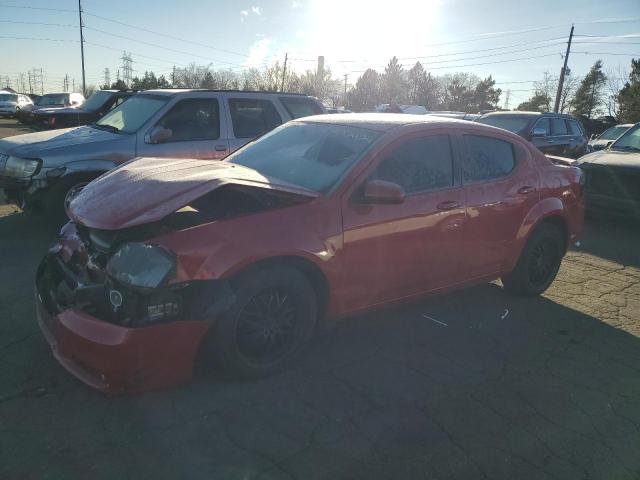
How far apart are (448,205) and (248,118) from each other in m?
4.05

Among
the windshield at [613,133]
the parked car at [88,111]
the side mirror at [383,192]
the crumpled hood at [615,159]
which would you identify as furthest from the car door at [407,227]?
the windshield at [613,133]

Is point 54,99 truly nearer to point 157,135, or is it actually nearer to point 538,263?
point 157,135

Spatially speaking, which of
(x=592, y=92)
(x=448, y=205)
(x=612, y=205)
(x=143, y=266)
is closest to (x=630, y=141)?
(x=612, y=205)

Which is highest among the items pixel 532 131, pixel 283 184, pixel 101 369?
pixel 532 131

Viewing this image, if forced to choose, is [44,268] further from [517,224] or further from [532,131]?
[532,131]

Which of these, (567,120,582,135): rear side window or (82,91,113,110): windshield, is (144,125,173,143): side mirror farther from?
(567,120,582,135): rear side window

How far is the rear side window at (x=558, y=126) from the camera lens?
12.0 meters

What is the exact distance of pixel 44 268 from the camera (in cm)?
337

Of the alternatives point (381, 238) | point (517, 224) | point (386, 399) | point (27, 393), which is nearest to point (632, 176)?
point (517, 224)

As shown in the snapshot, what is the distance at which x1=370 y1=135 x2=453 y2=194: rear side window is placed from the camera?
3.61 meters

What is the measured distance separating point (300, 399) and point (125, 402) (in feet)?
3.33

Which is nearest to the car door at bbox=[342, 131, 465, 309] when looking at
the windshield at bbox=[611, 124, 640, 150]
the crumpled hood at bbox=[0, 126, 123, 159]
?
the crumpled hood at bbox=[0, 126, 123, 159]

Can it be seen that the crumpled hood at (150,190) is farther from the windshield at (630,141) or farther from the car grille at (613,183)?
the windshield at (630,141)

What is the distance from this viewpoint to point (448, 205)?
3.83m
